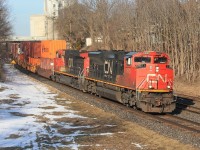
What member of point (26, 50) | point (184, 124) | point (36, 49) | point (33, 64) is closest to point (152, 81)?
point (184, 124)

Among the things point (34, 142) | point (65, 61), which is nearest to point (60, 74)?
point (65, 61)

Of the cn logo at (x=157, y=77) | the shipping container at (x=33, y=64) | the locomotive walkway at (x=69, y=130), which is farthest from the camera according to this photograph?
the shipping container at (x=33, y=64)

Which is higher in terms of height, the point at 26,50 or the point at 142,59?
the point at 26,50

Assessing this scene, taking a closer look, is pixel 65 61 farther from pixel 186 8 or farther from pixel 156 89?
pixel 156 89

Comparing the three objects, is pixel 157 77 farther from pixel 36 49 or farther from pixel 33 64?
pixel 33 64

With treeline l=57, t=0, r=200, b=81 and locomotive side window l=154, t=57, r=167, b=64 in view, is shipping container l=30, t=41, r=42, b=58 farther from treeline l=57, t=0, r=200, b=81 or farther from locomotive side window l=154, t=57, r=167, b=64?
locomotive side window l=154, t=57, r=167, b=64

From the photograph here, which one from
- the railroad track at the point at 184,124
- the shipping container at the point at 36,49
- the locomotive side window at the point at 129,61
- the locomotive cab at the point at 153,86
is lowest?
the railroad track at the point at 184,124

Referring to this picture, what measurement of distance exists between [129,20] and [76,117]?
28.2 metres

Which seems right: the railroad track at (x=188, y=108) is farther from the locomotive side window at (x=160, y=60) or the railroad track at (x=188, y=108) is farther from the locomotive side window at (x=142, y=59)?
the locomotive side window at (x=142, y=59)

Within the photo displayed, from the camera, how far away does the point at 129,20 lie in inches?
1690

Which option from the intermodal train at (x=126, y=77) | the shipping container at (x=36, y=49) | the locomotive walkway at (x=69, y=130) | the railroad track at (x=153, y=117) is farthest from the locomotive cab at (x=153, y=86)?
the shipping container at (x=36, y=49)

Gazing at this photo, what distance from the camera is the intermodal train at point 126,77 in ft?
60.0

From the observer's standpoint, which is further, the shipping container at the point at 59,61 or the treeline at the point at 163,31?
the shipping container at the point at 59,61

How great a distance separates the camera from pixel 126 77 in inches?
776
